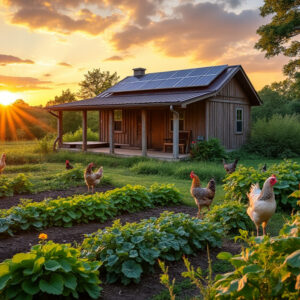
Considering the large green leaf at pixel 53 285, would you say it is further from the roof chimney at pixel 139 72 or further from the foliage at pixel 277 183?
the roof chimney at pixel 139 72

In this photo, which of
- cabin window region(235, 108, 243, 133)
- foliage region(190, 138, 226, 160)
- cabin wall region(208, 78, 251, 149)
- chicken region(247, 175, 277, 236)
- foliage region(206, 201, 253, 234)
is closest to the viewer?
chicken region(247, 175, 277, 236)

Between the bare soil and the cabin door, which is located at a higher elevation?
the cabin door

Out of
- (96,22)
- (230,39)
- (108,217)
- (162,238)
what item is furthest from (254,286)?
(230,39)

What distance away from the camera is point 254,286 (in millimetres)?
2195

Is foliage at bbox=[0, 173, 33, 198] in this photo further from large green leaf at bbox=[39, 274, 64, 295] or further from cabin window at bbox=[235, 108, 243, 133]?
cabin window at bbox=[235, 108, 243, 133]

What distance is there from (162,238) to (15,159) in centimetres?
1471

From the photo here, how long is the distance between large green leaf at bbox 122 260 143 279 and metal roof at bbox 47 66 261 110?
11.7 m

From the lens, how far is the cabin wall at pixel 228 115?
62.7 feet

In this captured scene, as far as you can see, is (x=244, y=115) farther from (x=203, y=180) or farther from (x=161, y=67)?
(x=203, y=180)

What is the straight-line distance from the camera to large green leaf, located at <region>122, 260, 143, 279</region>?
153 inches

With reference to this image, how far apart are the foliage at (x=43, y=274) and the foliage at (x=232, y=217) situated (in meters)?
3.06

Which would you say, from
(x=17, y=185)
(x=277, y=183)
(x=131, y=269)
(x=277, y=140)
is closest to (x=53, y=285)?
(x=131, y=269)

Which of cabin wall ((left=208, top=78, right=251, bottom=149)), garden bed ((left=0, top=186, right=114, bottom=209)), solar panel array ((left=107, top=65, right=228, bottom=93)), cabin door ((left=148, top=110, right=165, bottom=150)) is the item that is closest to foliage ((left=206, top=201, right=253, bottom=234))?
garden bed ((left=0, top=186, right=114, bottom=209))

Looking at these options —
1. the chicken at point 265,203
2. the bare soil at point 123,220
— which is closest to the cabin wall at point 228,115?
the bare soil at point 123,220
